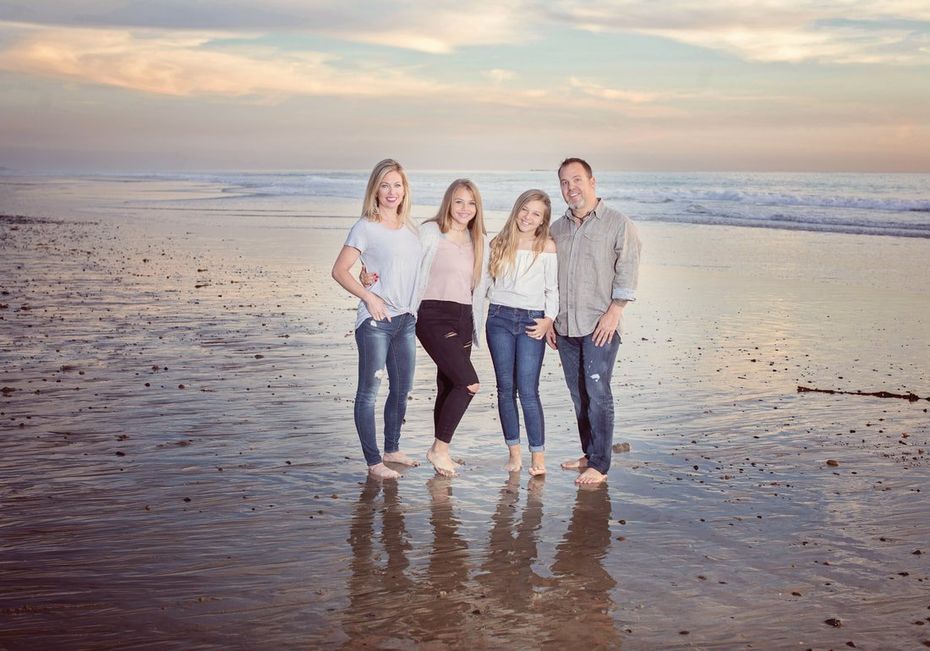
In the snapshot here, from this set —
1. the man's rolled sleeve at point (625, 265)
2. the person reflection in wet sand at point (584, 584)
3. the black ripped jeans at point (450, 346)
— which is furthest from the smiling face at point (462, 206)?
the person reflection in wet sand at point (584, 584)

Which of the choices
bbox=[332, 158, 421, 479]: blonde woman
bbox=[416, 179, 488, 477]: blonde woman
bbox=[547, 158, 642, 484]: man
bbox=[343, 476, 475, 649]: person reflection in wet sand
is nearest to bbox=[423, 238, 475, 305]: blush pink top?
bbox=[416, 179, 488, 477]: blonde woman

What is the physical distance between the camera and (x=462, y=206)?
5.67 m

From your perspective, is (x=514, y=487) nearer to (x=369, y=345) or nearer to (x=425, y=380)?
(x=369, y=345)

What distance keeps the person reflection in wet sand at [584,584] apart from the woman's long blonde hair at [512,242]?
1.42 metres

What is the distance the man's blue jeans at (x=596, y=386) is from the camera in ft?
18.8

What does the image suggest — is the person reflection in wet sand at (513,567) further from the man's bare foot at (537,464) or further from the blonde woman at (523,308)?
the blonde woman at (523,308)

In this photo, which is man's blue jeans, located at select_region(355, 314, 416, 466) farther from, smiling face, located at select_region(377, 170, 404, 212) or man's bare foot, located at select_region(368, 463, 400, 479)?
smiling face, located at select_region(377, 170, 404, 212)

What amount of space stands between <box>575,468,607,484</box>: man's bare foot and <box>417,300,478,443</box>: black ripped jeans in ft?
2.61

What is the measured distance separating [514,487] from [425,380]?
9.20 feet

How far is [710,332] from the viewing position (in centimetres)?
1065

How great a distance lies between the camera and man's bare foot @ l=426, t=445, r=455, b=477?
18.9ft

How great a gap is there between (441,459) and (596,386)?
102 cm

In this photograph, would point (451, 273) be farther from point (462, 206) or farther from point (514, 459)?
point (514, 459)

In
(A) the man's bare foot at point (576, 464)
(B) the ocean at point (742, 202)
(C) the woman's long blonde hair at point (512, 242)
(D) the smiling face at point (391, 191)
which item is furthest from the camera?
(B) the ocean at point (742, 202)
